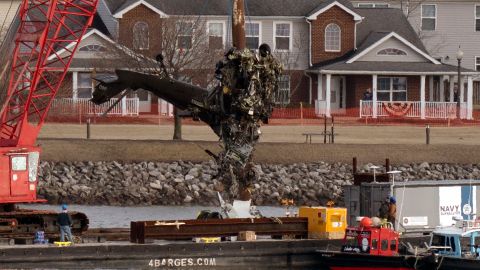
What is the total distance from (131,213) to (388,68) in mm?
32072

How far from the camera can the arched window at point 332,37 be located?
316 ft

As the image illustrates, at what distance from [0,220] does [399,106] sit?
45.9 m

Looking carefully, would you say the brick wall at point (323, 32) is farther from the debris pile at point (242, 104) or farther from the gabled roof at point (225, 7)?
the debris pile at point (242, 104)

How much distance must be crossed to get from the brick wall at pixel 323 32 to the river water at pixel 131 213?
29.4 meters

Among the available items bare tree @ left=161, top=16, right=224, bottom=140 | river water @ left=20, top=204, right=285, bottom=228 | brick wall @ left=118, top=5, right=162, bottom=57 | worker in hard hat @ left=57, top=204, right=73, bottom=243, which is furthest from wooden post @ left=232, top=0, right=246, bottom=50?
brick wall @ left=118, top=5, right=162, bottom=57

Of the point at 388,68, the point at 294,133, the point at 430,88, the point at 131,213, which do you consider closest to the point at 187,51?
the point at 294,133

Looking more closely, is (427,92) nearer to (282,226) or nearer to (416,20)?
(416,20)

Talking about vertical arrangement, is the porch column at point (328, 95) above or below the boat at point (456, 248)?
above

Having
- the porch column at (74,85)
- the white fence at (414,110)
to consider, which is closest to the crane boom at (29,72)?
the porch column at (74,85)

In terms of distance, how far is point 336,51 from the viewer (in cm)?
9675

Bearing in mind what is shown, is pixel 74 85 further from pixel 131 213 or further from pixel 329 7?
pixel 131 213

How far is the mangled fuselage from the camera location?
155ft

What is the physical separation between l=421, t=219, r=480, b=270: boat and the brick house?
45.4m

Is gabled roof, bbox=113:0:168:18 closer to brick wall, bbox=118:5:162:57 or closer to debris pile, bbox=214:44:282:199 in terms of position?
brick wall, bbox=118:5:162:57
